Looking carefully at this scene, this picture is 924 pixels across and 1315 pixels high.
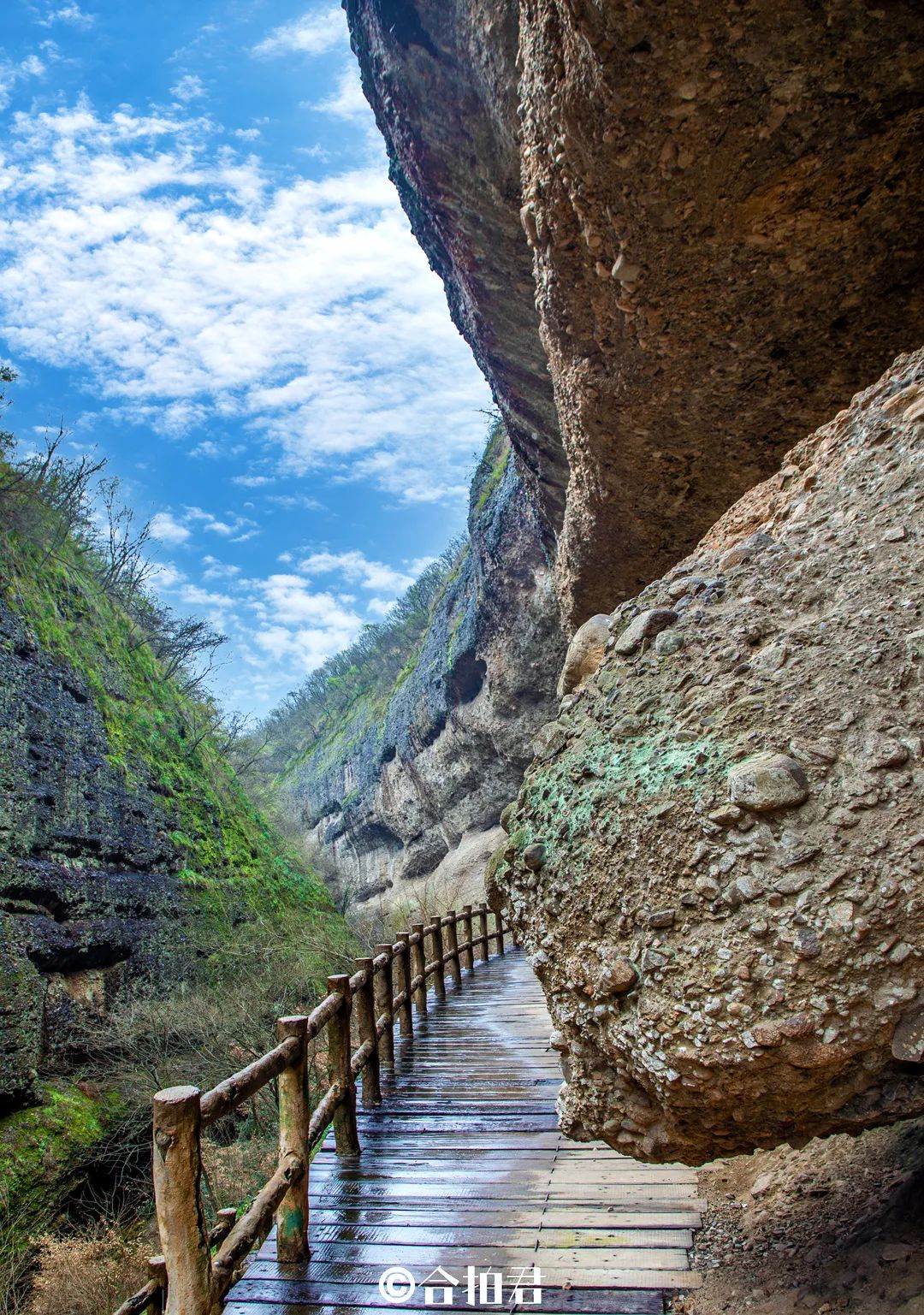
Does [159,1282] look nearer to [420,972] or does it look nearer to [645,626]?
[645,626]

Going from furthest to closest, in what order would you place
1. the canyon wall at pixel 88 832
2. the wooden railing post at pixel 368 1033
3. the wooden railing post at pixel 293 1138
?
the canyon wall at pixel 88 832 < the wooden railing post at pixel 368 1033 < the wooden railing post at pixel 293 1138

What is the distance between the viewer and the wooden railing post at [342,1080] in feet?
15.8

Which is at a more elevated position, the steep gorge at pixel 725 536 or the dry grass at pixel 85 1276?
the steep gorge at pixel 725 536

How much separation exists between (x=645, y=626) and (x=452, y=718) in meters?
21.8

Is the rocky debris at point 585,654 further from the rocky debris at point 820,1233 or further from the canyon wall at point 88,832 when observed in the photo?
the canyon wall at point 88,832

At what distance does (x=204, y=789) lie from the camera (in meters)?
17.9

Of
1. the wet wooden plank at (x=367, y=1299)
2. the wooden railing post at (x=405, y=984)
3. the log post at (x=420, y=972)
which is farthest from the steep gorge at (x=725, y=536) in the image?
the log post at (x=420, y=972)

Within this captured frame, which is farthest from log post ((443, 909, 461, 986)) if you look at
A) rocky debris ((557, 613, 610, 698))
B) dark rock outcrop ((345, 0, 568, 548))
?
rocky debris ((557, 613, 610, 698))

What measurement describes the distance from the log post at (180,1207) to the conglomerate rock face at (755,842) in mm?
1254

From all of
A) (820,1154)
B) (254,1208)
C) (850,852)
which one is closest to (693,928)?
(850,852)

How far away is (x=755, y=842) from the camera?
2.25 meters

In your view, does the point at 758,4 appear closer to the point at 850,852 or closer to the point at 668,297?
the point at 668,297

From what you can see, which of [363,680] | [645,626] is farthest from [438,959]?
[363,680]

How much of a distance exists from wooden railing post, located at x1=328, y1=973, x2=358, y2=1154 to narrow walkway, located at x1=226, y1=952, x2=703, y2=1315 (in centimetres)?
9
